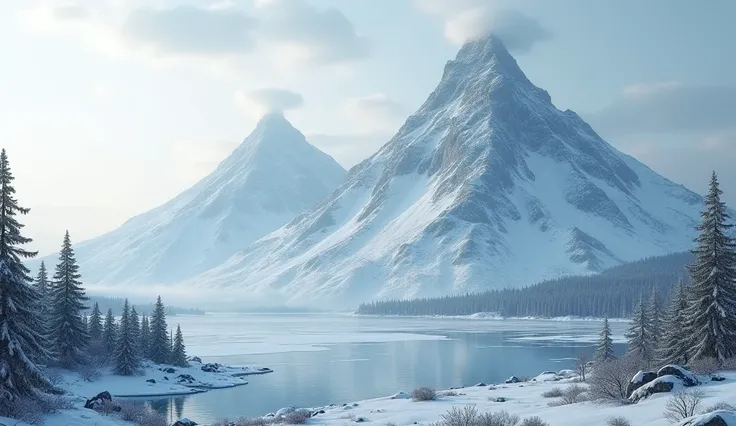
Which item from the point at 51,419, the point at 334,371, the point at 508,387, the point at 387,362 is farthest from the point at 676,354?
the point at 387,362

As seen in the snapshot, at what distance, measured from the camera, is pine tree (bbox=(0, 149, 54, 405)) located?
134 ft

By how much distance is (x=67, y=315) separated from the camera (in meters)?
82.8

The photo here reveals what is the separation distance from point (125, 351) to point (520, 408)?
60363mm

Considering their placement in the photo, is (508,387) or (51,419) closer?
(51,419)

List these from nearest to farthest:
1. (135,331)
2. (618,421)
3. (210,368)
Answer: (618,421)
(135,331)
(210,368)

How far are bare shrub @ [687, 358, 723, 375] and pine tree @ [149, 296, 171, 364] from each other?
73.7 m

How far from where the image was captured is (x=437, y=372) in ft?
338

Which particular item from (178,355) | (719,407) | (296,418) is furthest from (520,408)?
(178,355)

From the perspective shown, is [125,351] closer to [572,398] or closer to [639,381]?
[572,398]

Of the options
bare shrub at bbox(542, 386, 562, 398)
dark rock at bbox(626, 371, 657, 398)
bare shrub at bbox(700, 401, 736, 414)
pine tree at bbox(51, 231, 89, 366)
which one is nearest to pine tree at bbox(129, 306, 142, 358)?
pine tree at bbox(51, 231, 89, 366)

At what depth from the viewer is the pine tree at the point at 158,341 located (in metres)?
98.5

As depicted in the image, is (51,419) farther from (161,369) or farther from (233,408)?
(161,369)

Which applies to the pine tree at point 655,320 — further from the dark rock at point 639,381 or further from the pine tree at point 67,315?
the pine tree at point 67,315

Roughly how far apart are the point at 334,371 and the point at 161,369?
26120mm
